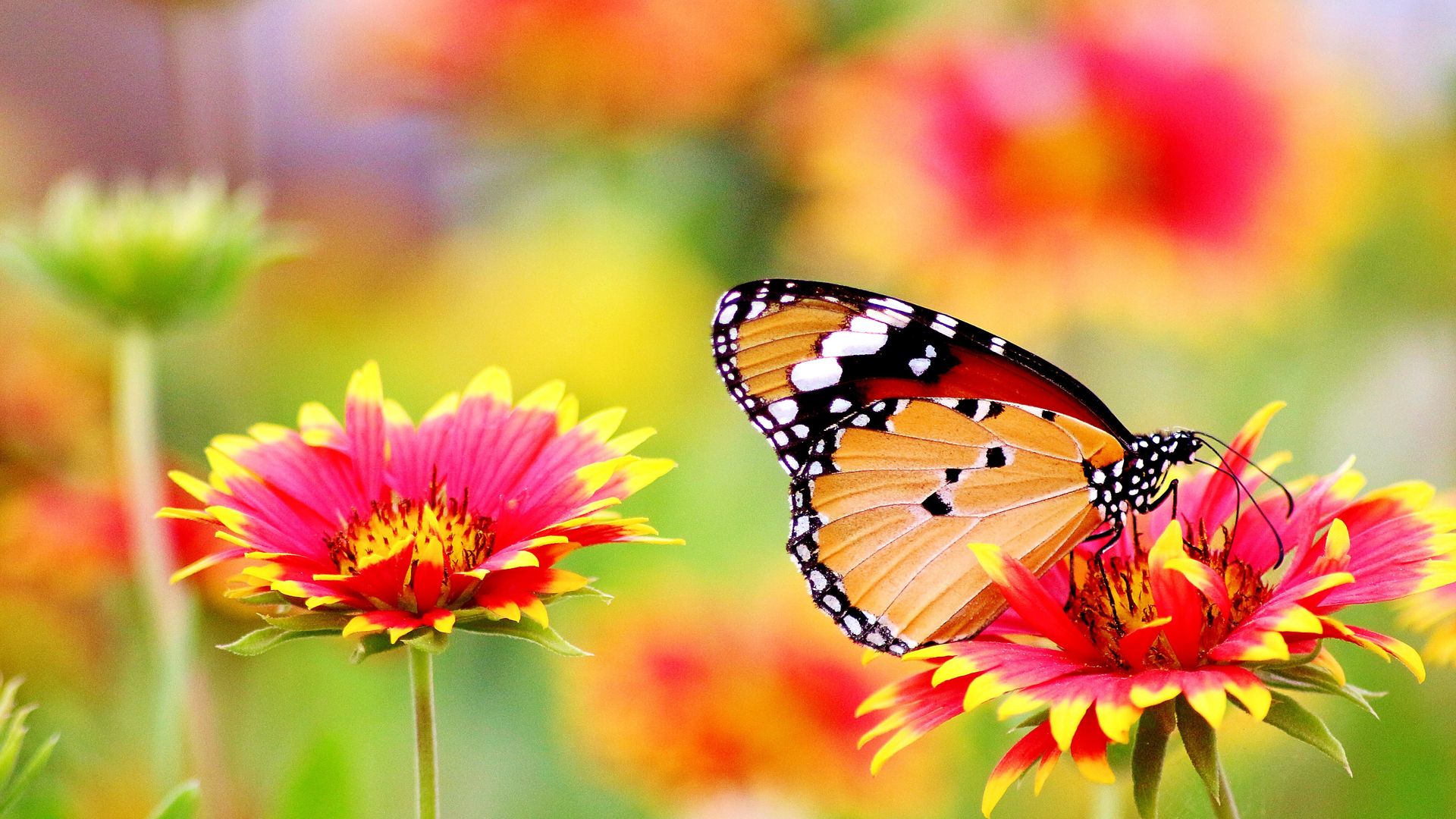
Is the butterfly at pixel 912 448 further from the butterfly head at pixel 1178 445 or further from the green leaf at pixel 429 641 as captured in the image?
the green leaf at pixel 429 641

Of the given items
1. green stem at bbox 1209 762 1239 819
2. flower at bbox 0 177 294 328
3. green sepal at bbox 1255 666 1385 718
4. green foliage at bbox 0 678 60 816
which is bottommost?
green stem at bbox 1209 762 1239 819

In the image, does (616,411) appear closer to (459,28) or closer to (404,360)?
(459,28)

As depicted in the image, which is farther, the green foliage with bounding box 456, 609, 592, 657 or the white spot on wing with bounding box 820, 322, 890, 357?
the white spot on wing with bounding box 820, 322, 890, 357

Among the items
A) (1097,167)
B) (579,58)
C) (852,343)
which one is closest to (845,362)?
(852,343)

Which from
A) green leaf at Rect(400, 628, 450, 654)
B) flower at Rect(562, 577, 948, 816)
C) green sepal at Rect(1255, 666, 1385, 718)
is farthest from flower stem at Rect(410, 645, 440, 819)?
flower at Rect(562, 577, 948, 816)

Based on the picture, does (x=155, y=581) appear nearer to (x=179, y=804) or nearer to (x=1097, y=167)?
(x=179, y=804)

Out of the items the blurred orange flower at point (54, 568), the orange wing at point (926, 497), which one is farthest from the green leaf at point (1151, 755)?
the blurred orange flower at point (54, 568)

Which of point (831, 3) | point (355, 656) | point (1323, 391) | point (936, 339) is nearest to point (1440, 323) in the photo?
point (1323, 391)

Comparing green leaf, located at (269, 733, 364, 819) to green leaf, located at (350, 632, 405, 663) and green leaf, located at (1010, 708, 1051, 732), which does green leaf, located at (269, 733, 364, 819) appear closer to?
green leaf, located at (350, 632, 405, 663)
